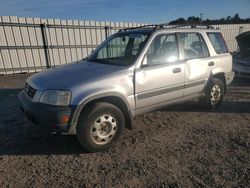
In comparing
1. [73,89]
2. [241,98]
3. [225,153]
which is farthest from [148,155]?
[241,98]

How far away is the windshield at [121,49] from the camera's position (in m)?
4.36

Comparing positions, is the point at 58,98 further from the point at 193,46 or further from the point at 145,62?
the point at 193,46

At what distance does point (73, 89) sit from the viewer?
3.49m

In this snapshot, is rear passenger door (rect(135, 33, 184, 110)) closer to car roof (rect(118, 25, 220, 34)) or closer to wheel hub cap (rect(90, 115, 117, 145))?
car roof (rect(118, 25, 220, 34))

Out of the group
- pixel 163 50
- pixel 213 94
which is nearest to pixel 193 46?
pixel 163 50

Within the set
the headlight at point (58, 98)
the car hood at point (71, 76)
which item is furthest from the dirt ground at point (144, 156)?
the car hood at point (71, 76)

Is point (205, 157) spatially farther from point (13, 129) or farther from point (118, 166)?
point (13, 129)

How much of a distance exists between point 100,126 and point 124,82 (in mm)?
784

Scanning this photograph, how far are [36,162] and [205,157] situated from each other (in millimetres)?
2477

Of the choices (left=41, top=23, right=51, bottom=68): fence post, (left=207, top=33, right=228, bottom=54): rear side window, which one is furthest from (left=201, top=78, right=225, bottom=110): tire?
(left=41, top=23, right=51, bottom=68): fence post

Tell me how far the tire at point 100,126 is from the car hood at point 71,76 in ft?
1.42

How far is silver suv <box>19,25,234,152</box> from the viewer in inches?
139

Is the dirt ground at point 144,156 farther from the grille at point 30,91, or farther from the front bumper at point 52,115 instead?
the grille at point 30,91

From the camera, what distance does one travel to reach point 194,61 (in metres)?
5.00
